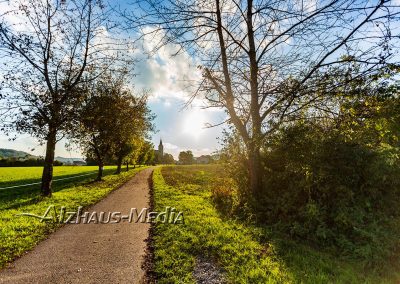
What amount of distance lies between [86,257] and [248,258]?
12.6 ft

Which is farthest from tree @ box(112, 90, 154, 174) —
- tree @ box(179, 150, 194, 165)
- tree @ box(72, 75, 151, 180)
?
tree @ box(179, 150, 194, 165)

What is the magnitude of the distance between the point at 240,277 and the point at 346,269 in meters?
2.32

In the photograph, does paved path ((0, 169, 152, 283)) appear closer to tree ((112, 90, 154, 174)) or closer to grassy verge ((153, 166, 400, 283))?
grassy verge ((153, 166, 400, 283))

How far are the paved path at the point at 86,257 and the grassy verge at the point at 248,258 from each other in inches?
23.7

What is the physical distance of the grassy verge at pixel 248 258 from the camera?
512 centimetres

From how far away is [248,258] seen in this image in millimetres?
6043

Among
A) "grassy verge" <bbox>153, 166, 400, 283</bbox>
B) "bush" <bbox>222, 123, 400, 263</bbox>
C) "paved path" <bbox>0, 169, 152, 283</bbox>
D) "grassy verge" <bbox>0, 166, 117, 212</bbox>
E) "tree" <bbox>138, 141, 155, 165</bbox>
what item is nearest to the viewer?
"grassy verge" <bbox>153, 166, 400, 283</bbox>

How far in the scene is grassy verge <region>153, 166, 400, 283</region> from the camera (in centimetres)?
512

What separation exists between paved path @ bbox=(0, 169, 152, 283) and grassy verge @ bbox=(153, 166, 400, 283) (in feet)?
1.97

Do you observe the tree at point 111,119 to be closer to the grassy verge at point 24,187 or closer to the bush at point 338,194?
the grassy verge at point 24,187

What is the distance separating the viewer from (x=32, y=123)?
14422 millimetres

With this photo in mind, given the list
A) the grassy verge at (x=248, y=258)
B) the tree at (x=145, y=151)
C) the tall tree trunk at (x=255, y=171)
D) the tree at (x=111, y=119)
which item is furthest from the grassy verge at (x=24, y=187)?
the tree at (x=145, y=151)

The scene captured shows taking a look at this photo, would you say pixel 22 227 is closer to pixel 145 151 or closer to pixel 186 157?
pixel 145 151

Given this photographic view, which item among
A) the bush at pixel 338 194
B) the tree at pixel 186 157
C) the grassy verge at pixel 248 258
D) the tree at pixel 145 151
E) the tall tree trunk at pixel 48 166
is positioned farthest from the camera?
the tree at pixel 186 157
